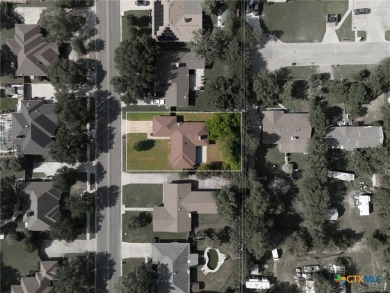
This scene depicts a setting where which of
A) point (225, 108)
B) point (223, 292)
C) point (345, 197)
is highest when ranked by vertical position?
point (225, 108)

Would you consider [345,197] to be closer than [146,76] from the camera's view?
No

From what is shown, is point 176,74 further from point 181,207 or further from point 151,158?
point 181,207

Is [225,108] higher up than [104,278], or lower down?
higher up

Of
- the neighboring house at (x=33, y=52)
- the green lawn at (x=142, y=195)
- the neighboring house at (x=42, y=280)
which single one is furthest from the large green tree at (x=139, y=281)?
the neighboring house at (x=33, y=52)

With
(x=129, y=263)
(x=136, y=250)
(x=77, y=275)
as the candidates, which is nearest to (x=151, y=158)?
(x=136, y=250)

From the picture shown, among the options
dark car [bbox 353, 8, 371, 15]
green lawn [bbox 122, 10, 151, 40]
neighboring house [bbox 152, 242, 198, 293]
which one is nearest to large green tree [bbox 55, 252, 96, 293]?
neighboring house [bbox 152, 242, 198, 293]

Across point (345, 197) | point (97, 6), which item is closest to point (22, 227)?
point (97, 6)

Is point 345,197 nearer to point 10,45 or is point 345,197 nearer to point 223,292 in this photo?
point 223,292
